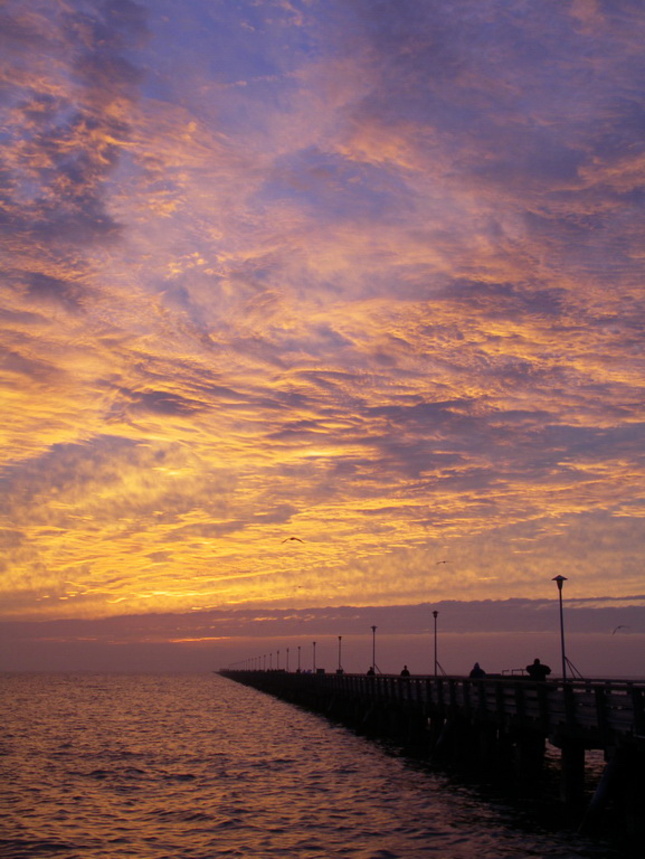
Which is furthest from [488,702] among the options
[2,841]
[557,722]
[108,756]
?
[108,756]

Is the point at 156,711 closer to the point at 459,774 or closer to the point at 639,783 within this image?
the point at 459,774

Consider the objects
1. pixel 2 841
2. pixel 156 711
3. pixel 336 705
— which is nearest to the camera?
pixel 2 841

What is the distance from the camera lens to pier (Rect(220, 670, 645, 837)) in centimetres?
1881

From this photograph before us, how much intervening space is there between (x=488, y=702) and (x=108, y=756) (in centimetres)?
2118

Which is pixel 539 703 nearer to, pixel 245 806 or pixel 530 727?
pixel 530 727

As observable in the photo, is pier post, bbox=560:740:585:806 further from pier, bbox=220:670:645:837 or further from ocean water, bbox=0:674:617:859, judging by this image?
ocean water, bbox=0:674:617:859

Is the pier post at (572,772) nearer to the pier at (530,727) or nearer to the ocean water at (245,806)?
the pier at (530,727)

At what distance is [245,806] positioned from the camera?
2617 centimetres

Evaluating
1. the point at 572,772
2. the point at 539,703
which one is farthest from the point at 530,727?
the point at 572,772

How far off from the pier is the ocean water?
1621 millimetres

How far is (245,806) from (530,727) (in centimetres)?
925

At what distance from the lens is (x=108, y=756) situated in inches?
1619

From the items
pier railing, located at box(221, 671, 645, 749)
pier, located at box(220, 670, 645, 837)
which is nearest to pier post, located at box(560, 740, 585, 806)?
pier, located at box(220, 670, 645, 837)

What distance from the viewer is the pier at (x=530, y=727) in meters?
18.8
